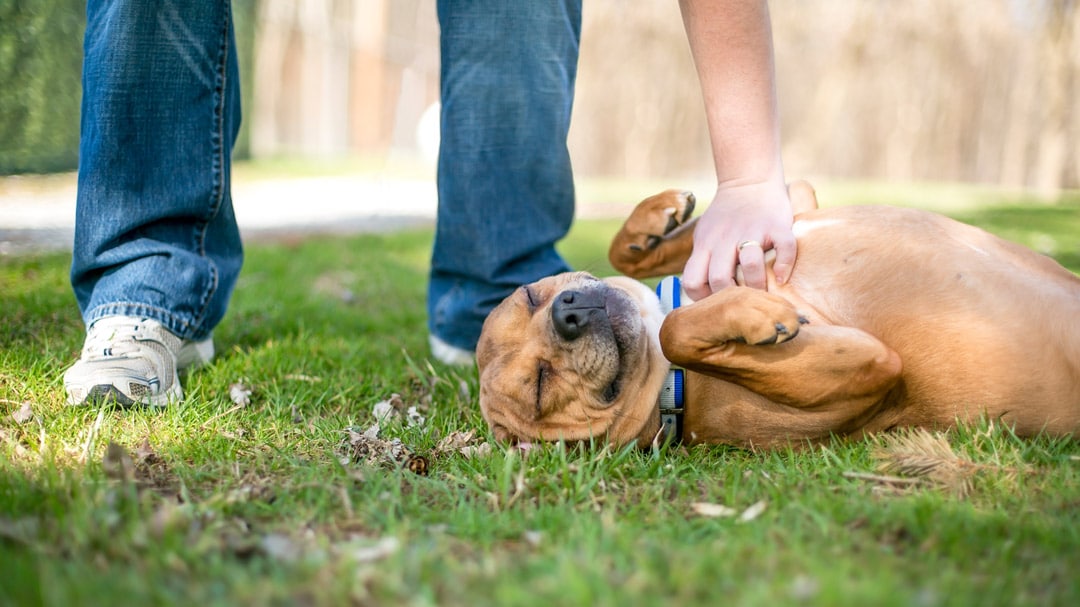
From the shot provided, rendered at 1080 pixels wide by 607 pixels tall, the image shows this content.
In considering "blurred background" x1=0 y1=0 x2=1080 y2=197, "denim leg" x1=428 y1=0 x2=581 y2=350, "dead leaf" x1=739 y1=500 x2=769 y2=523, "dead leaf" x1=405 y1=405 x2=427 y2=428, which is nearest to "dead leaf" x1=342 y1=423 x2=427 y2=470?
"dead leaf" x1=405 y1=405 x2=427 y2=428

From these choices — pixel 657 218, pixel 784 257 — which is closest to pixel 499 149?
pixel 657 218

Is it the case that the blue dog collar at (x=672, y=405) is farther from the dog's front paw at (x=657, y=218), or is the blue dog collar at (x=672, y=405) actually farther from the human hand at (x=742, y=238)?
the dog's front paw at (x=657, y=218)

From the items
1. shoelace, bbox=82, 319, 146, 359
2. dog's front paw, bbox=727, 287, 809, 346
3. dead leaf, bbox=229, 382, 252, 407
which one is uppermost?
dog's front paw, bbox=727, 287, 809, 346

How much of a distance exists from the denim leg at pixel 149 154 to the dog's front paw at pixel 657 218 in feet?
5.08

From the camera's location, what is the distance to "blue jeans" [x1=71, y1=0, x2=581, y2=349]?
278 centimetres

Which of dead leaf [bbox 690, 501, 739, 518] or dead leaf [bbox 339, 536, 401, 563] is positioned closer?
dead leaf [bbox 339, 536, 401, 563]

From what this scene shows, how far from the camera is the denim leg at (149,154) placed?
2.76m

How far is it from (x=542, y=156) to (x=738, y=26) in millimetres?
974

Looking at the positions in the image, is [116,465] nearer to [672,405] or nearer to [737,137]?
[672,405]

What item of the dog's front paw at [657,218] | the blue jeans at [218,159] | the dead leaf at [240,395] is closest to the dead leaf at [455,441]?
the dead leaf at [240,395]

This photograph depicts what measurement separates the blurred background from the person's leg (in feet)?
33.1

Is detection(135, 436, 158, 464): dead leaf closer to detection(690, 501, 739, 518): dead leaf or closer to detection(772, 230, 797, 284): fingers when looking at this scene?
detection(690, 501, 739, 518): dead leaf

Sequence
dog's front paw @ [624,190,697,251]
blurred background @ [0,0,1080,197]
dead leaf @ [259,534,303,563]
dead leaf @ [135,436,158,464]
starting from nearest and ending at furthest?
dead leaf @ [259,534,303,563] < dead leaf @ [135,436,158,464] < dog's front paw @ [624,190,697,251] < blurred background @ [0,0,1080,197]

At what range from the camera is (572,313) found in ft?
8.43
